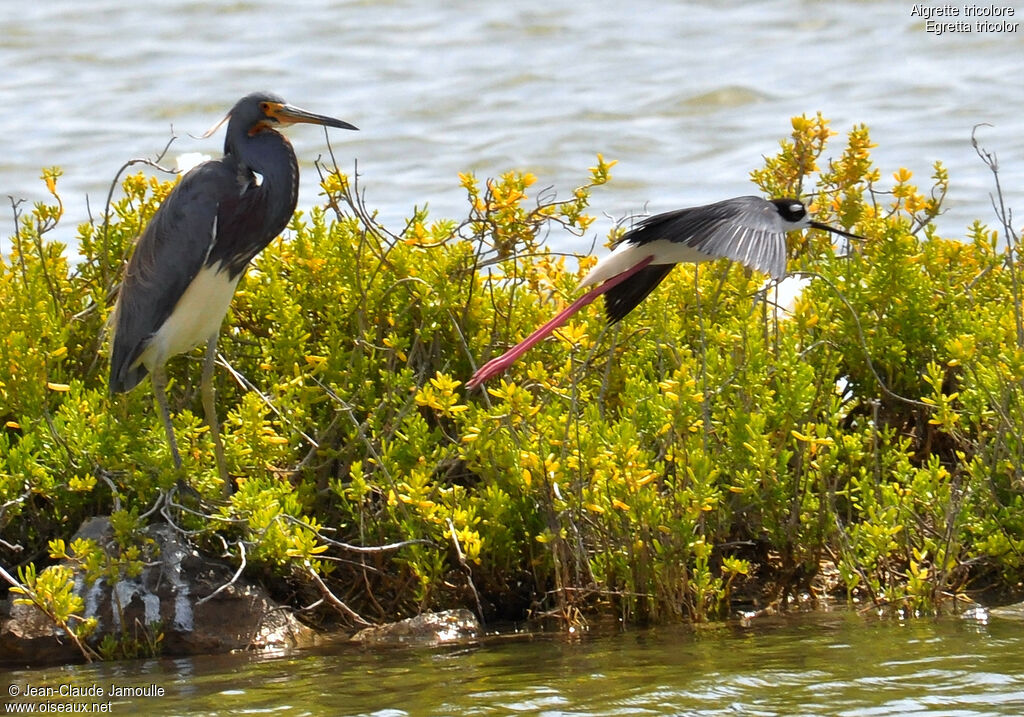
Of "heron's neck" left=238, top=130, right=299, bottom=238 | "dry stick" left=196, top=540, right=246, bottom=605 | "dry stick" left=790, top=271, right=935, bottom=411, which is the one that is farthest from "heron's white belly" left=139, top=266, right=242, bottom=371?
"dry stick" left=790, top=271, right=935, bottom=411

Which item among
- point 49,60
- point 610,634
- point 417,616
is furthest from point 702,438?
point 49,60

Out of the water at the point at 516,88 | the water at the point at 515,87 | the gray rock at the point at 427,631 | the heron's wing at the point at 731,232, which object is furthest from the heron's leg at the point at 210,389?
the water at the point at 515,87

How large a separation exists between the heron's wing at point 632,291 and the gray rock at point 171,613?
1586mm

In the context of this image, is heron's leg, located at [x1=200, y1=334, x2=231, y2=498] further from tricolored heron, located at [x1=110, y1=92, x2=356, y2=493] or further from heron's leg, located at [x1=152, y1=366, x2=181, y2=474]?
heron's leg, located at [x1=152, y1=366, x2=181, y2=474]

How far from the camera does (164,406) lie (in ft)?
16.0

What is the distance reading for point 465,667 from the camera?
165 inches

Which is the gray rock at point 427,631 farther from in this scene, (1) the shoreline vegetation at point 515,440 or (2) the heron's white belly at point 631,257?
(2) the heron's white belly at point 631,257

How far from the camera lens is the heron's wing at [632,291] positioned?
17.5 feet

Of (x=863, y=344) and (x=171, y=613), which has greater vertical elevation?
(x=863, y=344)

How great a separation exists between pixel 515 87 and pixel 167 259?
8587 millimetres

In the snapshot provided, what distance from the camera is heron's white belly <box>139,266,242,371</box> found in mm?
5031

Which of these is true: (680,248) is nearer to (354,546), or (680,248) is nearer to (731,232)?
(731,232)

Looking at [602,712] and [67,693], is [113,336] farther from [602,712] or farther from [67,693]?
[602,712]

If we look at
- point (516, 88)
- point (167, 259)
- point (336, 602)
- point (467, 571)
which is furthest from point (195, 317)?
point (516, 88)
